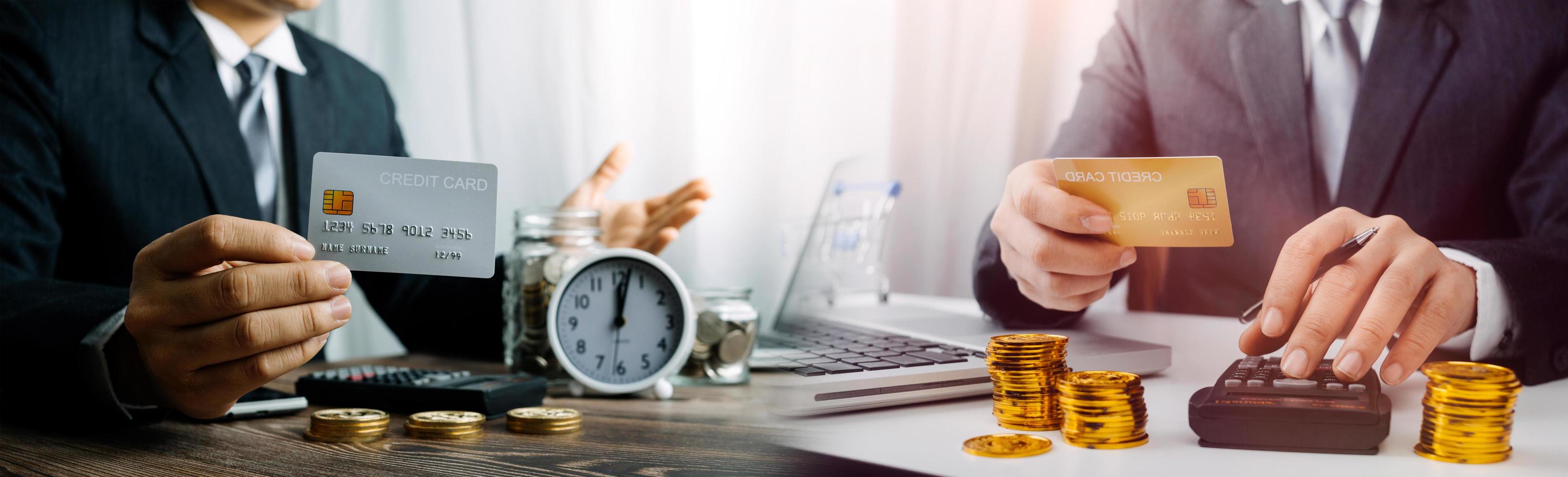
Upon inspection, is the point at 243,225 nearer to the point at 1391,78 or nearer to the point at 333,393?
the point at 333,393

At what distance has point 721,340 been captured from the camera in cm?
99

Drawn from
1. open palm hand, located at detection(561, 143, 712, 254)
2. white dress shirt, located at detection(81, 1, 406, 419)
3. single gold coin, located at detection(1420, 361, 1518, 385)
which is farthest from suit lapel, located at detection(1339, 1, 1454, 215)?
white dress shirt, located at detection(81, 1, 406, 419)

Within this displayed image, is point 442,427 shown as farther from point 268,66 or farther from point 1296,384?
point 268,66

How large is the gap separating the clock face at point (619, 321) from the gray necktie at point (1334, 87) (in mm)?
581

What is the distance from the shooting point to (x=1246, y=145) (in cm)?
54

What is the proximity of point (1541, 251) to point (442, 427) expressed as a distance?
0.76 metres

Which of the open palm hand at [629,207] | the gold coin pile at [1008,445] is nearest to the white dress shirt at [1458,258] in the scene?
the gold coin pile at [1008,445]

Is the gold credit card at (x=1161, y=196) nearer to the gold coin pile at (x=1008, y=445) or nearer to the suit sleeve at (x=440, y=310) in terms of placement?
the gold coin pile at (x=1008, y=445)

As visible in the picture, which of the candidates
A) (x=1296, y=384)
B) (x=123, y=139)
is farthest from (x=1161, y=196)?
(x=123, y=139)

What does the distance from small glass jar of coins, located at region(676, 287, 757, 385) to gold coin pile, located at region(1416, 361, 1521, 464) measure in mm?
657

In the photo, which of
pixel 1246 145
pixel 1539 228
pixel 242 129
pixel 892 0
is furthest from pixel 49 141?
pixel 1539 228

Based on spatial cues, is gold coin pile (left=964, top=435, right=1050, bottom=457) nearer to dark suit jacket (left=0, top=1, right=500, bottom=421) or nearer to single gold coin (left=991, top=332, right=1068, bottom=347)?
single gold coin (left=991, top=332, right=1068, bottom=347)

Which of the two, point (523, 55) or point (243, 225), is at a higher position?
point (523, 55)

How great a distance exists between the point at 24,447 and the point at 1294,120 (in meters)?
0.94
